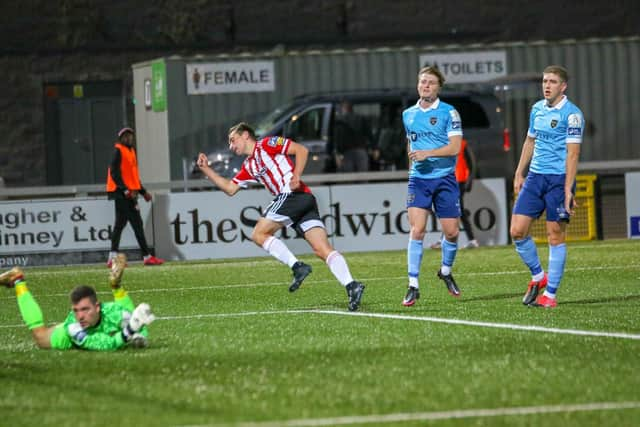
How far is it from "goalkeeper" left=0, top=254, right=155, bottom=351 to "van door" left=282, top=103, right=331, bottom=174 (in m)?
16.6

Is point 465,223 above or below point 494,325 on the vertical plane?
above

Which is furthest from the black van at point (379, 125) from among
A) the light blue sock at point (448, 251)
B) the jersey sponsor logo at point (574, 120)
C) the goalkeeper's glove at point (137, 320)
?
the goalkeeper's glove at point (137, 320)

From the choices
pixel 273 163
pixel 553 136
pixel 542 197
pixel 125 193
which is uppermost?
pixel 553 136

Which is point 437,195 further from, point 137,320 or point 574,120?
point 137,320

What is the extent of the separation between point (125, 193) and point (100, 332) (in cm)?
1123

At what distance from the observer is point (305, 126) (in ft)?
89.1

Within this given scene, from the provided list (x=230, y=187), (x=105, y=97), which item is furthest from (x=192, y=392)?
(x=105, y=97)

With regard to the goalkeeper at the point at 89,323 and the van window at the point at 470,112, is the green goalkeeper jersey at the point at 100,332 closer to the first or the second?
the goalkeeper at the point at 89,323

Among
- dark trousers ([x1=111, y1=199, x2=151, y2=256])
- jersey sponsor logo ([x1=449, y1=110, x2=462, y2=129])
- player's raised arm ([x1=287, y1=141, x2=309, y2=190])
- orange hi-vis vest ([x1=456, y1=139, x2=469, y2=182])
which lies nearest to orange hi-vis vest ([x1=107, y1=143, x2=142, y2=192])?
dark trousers ([x1=111, y1=199, x2=151, y2=256])

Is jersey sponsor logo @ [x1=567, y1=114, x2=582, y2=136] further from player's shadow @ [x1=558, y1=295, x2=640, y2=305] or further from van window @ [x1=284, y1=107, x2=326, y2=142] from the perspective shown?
van window @ [x1=284, y1=107, x2=326, y2=142]

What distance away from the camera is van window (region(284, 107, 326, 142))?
2709 cm

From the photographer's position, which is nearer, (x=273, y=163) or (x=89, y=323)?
(x=89, y=323)

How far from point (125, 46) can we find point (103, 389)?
28530 millimetres

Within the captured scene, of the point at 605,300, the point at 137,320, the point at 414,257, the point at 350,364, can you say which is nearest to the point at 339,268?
the point at 414,257
